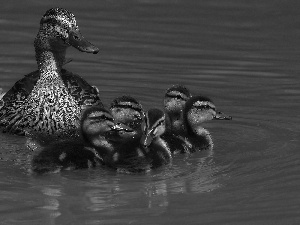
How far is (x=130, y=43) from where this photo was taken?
1411 centimetres

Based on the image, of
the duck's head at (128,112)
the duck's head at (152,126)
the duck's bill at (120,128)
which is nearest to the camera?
the duck's head at (152,126)

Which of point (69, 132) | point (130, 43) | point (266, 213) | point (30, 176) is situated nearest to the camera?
point (266, 213)

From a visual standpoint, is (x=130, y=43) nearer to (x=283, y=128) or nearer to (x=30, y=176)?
(x=283, y=128)

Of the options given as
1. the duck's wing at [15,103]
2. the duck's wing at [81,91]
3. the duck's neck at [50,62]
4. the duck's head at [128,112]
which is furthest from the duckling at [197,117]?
the duck's wing at [15,103]

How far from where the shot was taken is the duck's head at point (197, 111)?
34.7 ft

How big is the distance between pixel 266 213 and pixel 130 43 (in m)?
5.84

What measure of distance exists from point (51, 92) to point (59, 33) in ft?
1.76

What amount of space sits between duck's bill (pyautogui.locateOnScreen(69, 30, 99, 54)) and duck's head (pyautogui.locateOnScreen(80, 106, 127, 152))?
1.04m

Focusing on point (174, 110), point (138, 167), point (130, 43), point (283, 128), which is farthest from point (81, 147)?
point (130, 43)

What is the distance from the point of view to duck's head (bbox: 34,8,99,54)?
36.3ft

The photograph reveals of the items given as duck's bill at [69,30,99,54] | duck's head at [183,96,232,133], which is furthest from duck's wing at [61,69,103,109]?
duck's head at [183,96,232,133]

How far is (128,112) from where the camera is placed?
1047 cm

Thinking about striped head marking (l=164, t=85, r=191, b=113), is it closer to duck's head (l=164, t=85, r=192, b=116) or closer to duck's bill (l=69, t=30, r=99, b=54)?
duck's head (l=164, t=85, r=192, b=116)

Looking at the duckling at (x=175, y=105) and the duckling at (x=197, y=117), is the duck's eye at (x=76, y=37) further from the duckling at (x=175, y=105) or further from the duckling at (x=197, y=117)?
the duckling at (x=197, y=117)
